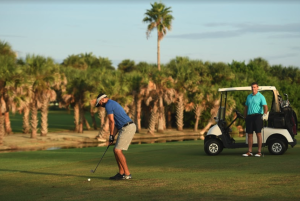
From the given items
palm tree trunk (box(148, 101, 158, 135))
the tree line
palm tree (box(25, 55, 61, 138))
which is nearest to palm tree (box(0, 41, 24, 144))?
the tree line

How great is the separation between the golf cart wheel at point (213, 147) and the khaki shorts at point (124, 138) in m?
6.39

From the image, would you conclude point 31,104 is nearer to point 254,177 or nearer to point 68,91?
point 68,91

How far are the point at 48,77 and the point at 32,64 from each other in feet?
6.18

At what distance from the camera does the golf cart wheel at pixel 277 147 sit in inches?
616

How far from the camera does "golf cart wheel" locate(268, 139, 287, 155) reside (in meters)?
15.7

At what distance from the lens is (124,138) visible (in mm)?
10508

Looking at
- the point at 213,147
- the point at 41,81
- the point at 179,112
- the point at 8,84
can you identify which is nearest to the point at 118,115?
the point at 213,147

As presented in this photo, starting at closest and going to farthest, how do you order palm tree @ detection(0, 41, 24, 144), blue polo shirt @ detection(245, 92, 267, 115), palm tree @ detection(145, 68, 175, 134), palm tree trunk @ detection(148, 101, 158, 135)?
1. blue polo shirt @ detection(245, 92, 267, 115)
2. palm tree @ detection(0, 41, 24, 144)
3. palm tree trunk @ detection(148, 101, 158, 135)
4. palm tree @ detection(145, 68, 175, 134)

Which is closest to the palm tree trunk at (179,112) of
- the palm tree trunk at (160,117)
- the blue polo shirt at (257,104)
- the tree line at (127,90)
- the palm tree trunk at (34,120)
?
the tree line at (127,90)

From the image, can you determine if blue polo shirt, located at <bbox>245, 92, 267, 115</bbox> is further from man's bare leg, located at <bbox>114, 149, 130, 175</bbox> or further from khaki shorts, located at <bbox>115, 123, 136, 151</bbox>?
man's bare leg, located at <bbox>114, 149, 130, 175</bbox>

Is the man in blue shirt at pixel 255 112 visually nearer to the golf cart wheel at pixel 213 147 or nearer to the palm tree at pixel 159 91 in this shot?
the golf cart wheel at pixel 213 147

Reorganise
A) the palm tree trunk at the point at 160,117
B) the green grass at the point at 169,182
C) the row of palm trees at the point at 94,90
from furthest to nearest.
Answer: the palm tree trunk at the point at 160,117 → the row of palm trees at the point at 94,90 → the green grass at the point at 169,182

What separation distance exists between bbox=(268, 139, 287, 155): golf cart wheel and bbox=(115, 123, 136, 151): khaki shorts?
663cm

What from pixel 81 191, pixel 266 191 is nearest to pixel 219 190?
pixel 266 191
